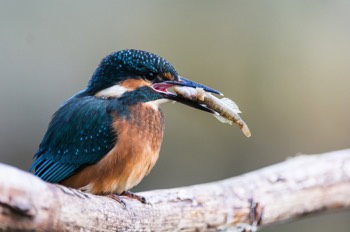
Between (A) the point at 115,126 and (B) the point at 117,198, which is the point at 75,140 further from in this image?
(B) the point at 117,198

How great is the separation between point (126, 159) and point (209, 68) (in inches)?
106

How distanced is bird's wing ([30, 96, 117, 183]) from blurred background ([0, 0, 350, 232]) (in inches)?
72.1

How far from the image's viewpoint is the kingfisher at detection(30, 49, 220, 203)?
9.39ft

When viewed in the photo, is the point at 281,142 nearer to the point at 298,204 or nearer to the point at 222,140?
the point at 222,140

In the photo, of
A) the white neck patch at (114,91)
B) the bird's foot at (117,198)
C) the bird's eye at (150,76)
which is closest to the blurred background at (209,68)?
the white neck patch at (114,91)

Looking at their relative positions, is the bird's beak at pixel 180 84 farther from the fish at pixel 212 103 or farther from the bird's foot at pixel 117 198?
the bird's foot at pixel 117 198

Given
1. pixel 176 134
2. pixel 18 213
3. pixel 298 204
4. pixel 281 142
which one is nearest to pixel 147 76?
pixel 298 204

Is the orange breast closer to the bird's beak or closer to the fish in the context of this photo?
the bird's beak

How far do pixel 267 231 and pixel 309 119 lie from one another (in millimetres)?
1006

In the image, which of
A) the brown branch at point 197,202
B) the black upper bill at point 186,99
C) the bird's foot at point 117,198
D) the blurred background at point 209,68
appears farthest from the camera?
the blurred background at point 209,68

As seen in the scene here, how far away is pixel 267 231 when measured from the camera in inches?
202

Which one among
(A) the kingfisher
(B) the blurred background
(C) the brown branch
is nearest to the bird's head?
(A) the kingfisher

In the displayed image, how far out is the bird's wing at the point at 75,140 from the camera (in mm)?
2900

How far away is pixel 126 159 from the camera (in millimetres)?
2838
